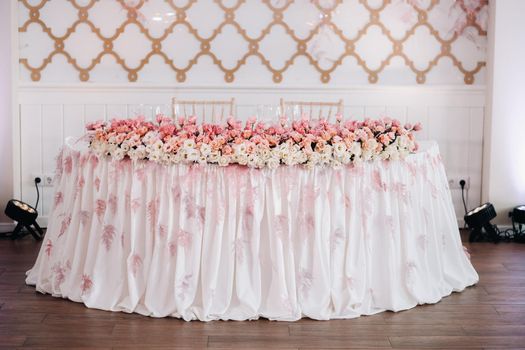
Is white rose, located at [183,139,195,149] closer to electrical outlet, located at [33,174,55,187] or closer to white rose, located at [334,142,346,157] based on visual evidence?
white rose, located at [334,142,346,157]

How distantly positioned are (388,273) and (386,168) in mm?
Result: 518

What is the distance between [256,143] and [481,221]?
2.41 metres

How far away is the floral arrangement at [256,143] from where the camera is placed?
3.46 metres

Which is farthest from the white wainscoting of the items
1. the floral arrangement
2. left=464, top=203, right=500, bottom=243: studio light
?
the floral arrangement

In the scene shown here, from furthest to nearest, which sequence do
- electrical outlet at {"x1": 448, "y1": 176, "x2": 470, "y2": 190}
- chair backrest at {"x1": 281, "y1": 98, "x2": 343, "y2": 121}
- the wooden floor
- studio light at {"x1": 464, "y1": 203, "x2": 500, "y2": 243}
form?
electrical outlet at {"x1": 448, "y1": 176, "x2": 470, "y2": 190} → studio light at {"x1": 464, "y1": 203, "x2": 500, "y2": 243} → chair backrest at {"x1": 281, "y1": 98, "x2": 343, "y2": 121} → the wooden floor

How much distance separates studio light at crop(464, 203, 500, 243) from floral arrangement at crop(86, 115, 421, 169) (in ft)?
5.48

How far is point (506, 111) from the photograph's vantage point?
548 centimetres

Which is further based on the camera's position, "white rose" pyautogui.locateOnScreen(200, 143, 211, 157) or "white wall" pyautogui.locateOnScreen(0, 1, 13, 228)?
"white wall" pyautogui.locateOnScreen(0, 1, 13, 228)

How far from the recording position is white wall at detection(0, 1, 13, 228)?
17.6 feet

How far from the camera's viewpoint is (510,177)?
5.53 meters

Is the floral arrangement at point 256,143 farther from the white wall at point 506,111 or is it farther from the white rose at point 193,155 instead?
the white wall at point 506,111

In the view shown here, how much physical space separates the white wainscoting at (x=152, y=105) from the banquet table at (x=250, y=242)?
1.81 metres

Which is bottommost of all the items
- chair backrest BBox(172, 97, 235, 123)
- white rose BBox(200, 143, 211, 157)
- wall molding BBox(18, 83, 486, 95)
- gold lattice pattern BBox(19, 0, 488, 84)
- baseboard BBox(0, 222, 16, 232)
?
baseboard BBox(0, 222, 16, 232)

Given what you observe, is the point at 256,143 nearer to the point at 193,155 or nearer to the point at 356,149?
the point at 193,155
